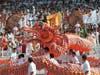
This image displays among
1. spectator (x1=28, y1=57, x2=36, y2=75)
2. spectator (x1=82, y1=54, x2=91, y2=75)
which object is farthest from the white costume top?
spectator (x1=82, y1=54, x2=91, y2=75)

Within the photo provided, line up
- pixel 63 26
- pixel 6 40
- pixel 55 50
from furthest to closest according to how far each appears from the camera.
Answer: pixel 63 26 < pixel 6 40 < pixel 55 50

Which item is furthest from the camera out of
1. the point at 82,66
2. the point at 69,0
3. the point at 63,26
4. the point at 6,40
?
the point at 69,0

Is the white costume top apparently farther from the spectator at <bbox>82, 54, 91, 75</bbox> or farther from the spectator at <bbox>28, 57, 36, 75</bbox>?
the spectator at <bbox>82, 54, 91, 75</bbox>

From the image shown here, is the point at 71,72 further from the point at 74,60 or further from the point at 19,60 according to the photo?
the point at 19,60

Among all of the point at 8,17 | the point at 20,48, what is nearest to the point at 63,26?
the point at 8,17

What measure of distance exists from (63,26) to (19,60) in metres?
12.4

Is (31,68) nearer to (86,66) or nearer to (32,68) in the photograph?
(32,68)

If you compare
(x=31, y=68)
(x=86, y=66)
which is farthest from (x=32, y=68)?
(x=86, y=66)

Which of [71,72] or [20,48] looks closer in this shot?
[71,72]

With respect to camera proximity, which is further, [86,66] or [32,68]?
[32,68]

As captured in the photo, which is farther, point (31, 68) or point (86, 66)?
point (31, 68)

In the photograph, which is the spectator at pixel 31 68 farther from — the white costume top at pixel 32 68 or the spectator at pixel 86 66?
the spectator at pixel 86 66

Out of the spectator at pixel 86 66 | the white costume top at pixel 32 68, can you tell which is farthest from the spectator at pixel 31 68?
the spectator at pixel 86 66

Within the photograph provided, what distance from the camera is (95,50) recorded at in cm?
1727
